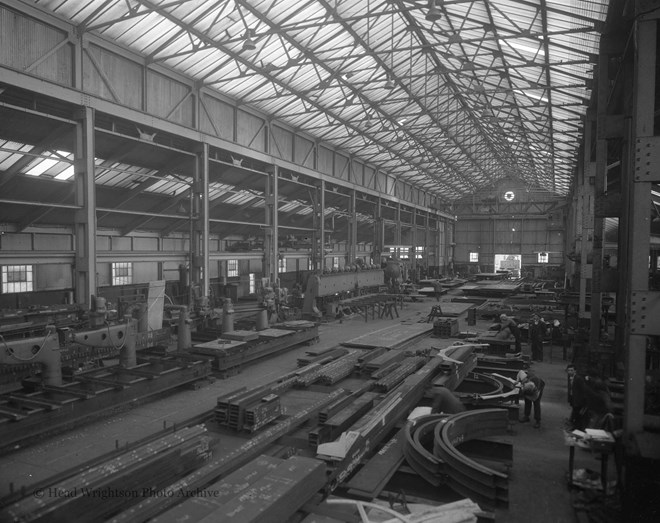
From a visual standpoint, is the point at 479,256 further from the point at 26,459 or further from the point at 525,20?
the point at 26,459

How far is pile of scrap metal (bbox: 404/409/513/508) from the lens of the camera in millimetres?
5059

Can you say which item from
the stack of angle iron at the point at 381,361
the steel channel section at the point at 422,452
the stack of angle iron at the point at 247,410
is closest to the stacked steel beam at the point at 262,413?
the stack of angle iron at the point at 247,410

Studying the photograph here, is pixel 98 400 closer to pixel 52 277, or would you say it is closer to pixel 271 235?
pixel 271 235

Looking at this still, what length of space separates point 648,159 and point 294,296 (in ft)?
52.2

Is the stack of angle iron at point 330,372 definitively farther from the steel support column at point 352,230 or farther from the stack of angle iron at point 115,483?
the steel support column at point 352,230

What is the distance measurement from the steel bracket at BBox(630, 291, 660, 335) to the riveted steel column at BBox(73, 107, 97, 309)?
11327 millimetres

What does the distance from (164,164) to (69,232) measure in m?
5.23

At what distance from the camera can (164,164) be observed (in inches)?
683

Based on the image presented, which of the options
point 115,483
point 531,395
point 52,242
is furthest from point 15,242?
Result: point 531,395

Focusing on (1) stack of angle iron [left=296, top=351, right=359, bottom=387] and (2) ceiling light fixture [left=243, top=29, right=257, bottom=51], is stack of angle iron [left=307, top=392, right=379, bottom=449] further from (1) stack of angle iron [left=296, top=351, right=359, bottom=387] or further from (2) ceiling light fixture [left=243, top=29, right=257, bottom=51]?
(2) ceiling light fixture [left=243, top=29, right=257, bottom=51]

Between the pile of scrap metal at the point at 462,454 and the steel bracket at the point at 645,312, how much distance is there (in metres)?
2.20

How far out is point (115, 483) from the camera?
15.3 ft

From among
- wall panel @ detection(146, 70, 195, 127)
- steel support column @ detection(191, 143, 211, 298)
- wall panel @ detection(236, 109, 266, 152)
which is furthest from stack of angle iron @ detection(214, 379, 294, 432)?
wall panel @ detection(236, 109, 266, 152)

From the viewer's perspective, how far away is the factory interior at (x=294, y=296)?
5.14m
